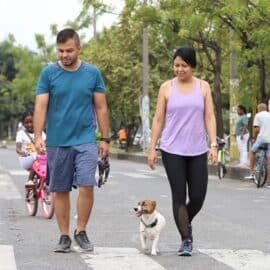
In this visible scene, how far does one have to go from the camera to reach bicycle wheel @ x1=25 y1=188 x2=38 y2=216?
10.8 m

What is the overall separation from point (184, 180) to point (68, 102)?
52.5 inches

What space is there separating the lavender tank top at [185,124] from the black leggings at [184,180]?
73 millimetres

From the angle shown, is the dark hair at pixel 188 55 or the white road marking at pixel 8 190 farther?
the white road marking at pixel 8 190

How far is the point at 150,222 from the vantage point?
7.43m

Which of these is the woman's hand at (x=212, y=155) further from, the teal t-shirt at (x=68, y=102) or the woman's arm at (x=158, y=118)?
the teal t-shirt at (x=68, y=102)

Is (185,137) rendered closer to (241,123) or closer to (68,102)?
(68,102)

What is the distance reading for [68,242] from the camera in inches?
292

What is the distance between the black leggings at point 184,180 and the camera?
7.33 metres

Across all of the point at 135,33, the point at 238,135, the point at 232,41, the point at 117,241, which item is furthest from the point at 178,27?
the point at 117,241

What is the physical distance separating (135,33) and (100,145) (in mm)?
29485

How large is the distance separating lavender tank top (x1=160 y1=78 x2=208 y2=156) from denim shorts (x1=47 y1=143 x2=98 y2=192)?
73 centimetres

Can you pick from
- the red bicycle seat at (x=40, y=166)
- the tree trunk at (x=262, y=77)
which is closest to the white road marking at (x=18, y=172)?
the tree trunk at (x=262, y=77)

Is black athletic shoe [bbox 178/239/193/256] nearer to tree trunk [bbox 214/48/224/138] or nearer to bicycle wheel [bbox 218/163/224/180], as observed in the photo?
bicycle wheel [bbox 218/163/224/180]

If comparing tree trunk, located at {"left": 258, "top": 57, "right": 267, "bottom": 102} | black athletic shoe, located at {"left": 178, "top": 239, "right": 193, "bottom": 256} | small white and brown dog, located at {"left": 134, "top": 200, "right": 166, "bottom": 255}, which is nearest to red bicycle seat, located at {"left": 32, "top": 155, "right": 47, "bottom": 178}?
small white and brown dog, located at {"left": 134, "top": 200, "right": 166, "bottom": 255}
